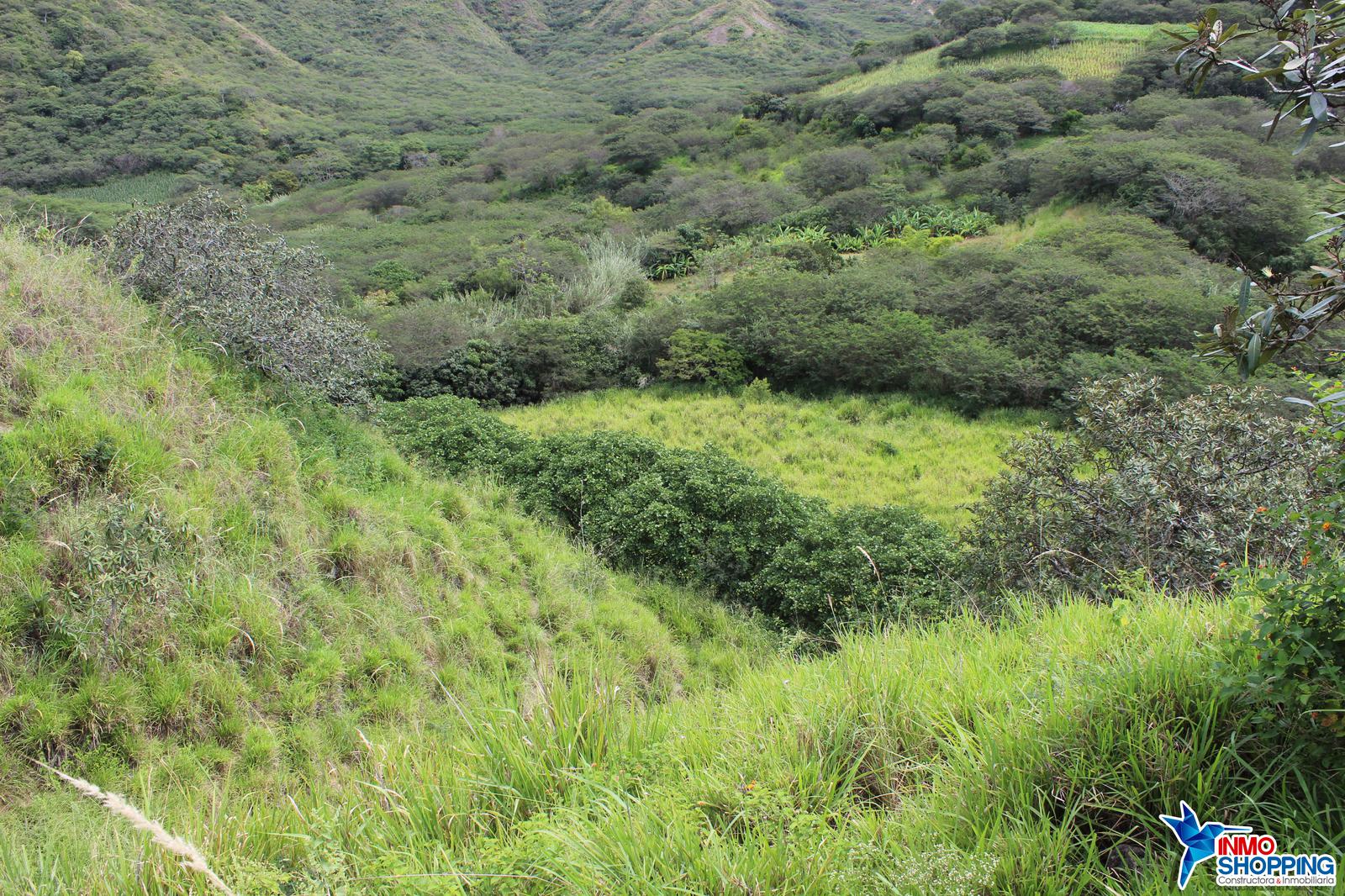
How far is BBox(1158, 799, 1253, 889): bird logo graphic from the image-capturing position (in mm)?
1761

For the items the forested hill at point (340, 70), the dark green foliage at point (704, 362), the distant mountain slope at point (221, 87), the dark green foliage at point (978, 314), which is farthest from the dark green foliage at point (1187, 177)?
the distant mountain slope at point (221, 87)

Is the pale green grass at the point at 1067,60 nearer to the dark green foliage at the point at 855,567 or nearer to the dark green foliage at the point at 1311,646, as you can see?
the dark green foliage at the point at 855,567

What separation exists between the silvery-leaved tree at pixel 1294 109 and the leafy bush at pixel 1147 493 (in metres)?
2.97

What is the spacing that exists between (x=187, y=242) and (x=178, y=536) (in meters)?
4.28

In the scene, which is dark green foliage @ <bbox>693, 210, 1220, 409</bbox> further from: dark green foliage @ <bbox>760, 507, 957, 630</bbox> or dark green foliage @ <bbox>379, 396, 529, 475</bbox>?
dark green foliage @ <bbox>379, 396, 529, 475</bbox>

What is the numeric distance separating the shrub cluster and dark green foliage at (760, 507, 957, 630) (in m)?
0.02

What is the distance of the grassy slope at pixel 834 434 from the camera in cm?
1368

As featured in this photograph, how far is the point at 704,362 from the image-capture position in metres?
20.4

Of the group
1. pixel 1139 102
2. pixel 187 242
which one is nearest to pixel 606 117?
pixel 1139 102

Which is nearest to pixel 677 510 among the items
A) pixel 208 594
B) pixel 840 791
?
pixel 208 594

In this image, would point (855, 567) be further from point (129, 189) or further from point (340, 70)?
point (340, 70)

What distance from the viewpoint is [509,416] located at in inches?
747

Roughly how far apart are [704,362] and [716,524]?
11.2 metres

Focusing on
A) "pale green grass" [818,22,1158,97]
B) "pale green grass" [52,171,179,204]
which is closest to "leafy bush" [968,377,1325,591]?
"pale green grass" [818,22,1158,97]
